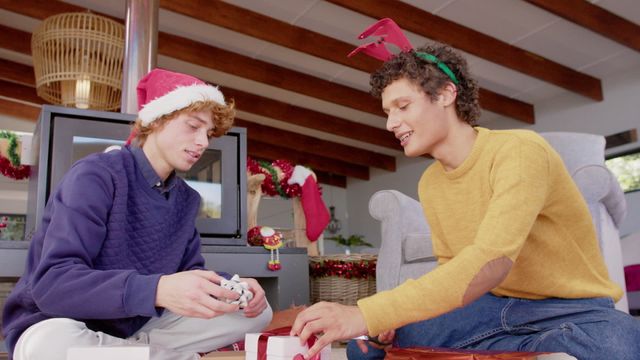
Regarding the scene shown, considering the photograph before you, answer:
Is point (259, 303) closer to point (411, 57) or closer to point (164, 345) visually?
point (164, 345)

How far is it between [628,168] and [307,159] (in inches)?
191

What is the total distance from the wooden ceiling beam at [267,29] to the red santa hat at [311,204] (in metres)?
2.34

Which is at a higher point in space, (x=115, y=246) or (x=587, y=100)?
(x=587, y=100)

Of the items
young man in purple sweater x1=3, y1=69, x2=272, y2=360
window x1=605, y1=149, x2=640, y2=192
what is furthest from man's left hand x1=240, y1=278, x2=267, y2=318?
window x1=605, y1=149, x2=640, y2=192

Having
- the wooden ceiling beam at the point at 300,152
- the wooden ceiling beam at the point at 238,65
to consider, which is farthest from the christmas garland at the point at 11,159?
the wooden ceiling beam at the point at 300,152

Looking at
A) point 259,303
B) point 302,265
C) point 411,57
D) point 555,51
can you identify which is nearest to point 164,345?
point 259,303

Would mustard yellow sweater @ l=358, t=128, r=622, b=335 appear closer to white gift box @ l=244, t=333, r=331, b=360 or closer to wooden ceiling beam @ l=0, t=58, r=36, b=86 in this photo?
white gift box @ l=244, t=333, r=331, b=360

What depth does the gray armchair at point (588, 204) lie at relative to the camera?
84.4 inches

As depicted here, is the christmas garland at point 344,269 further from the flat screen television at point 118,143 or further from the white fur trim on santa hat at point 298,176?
the flat screen television at point 118,143

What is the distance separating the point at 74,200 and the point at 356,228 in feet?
29.0

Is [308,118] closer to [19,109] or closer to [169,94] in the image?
[19,109]

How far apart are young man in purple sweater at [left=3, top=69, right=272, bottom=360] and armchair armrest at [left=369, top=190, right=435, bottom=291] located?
1.07 metres

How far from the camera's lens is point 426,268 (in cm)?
236

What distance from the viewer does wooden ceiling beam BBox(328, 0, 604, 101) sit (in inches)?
177
